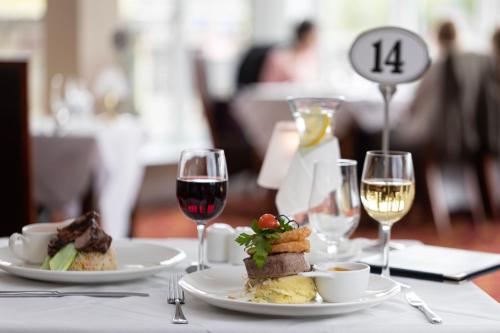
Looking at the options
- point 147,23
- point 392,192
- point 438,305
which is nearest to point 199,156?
point 392,192

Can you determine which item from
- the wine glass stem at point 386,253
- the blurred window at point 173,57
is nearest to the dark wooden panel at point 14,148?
the wine glass stem at point 386,253

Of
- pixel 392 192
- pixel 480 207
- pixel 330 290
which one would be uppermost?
pixel 392 192

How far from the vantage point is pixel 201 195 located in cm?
147

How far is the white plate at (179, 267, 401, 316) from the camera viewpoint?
1237 mm

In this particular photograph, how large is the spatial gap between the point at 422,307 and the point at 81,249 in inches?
21.1

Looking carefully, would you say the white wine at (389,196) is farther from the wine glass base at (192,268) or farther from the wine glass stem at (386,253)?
the wine glass base at (192,268)

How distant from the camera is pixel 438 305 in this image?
4.53ft

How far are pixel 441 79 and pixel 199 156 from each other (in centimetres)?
442

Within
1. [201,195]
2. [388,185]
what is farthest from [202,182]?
[388,185]

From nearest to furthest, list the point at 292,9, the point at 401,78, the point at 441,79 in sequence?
the point at 401,78 → the point at 441,79 → the point at 292,9

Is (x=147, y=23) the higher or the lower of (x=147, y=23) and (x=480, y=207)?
the higher

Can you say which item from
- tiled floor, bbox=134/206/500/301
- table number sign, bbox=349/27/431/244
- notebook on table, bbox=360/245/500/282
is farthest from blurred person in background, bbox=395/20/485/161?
notebook on table, bbox=360/245/500/282

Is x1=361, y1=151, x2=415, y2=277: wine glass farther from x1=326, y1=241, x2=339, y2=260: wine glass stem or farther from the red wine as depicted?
the red wine

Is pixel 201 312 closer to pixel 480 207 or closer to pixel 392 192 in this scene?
pixel 392 192
